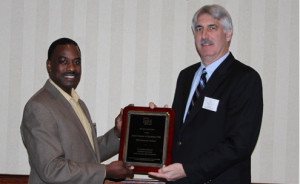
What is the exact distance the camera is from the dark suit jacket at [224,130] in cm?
202

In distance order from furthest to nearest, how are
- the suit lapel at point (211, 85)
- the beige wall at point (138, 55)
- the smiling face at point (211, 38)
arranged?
1. the beige wall at point (138, 55)
2. the smiling face at point (211, 38)
3. the suit lapel at point (211, 85)

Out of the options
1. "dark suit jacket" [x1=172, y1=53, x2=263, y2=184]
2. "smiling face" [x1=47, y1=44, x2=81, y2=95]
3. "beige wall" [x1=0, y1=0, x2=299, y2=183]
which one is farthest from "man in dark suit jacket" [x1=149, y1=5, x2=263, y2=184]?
"beige wall" [x1=0, y1=0, x2=299, y2=183]

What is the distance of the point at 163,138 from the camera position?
2.21 meters

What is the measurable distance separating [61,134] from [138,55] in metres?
1.41

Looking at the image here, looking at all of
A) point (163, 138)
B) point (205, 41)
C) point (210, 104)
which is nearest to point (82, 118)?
point (163, 138)

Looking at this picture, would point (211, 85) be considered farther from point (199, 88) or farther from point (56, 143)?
point (56, 143)

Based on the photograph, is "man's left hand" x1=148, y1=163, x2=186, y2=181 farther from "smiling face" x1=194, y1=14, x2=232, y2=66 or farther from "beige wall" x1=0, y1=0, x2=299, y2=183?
"beige wall" x1=0, y1=0, x2=299, y2=183

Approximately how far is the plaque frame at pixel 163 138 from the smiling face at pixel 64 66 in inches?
17.4

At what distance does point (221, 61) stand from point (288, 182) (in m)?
1.80

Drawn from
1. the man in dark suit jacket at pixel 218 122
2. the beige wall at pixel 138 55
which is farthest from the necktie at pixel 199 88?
the beige wall at pixel 138 55

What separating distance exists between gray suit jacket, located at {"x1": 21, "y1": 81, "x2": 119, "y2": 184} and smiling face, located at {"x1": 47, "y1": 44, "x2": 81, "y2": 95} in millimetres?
85

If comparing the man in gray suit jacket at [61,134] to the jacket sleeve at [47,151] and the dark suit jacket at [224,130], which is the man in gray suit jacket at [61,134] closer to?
the jacket sleeve at [47,151]

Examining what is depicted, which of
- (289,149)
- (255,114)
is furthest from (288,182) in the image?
(255,114)

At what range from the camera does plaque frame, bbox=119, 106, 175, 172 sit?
2172mm
